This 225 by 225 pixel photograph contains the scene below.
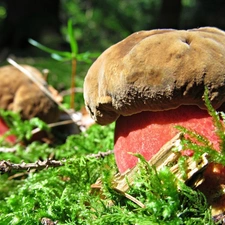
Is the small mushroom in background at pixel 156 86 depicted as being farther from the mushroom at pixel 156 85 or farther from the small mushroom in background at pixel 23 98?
the small mushroom in background at pixel 23 98

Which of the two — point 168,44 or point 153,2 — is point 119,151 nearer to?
point 168,44

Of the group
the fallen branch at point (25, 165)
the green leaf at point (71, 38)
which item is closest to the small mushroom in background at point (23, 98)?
the green leaf at point (71, 38)

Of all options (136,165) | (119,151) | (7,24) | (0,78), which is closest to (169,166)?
(136,165)

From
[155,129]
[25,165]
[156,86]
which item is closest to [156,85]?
[156,86]

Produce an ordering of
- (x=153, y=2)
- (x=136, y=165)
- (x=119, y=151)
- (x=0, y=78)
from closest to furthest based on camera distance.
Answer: (x=136, y=165) → (x=119, y=151) → (x=0, y=78) → (x=153, y=2)

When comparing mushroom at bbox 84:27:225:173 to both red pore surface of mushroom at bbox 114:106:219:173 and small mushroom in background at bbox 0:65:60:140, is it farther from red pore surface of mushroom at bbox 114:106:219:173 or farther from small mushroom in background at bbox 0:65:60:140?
small mushroom in background at bbox 0:65:60:140

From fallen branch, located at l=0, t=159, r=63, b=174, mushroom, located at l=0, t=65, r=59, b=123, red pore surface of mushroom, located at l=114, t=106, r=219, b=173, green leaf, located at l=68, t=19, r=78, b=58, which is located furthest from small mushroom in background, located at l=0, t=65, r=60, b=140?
red pore surface of mushroom, located at l=114, t=106, r=219, b=173
